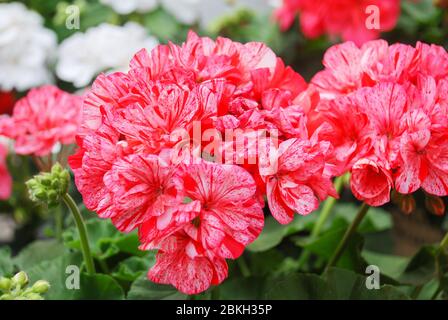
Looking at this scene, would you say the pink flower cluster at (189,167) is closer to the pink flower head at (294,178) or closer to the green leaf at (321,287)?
the pink flower head at (294,178)

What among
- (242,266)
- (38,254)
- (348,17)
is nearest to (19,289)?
(38,254)

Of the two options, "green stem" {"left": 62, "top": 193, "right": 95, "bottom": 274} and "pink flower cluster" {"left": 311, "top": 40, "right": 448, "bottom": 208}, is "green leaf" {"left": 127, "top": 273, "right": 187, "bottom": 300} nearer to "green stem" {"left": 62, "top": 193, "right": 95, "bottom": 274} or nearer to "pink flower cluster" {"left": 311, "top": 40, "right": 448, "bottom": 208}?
"green stem" {"left": 62, "top": 193, "right": 95, "bottom": 274}

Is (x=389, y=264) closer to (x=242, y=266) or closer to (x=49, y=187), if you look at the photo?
(x=242, y=266)

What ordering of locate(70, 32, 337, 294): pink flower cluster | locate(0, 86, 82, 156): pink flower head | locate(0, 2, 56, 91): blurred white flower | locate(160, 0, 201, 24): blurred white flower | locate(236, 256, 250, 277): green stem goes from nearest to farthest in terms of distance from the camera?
1. locate(70, 32, 337, 294): pink flower cluster
2. locate(0, 86, 82, 156): pink flower head
3. locate(236, 256, 250, 277): green stem
4. locate(0, 2, 56, 91): blurred white flower
5. locate(160, 0, 201, 24): blurred white flower

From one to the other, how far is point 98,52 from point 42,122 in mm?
327

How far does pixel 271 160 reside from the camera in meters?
0.49

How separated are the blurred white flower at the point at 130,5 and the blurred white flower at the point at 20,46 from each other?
13 cm

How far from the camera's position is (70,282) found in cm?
67

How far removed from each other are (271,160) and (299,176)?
0.03m

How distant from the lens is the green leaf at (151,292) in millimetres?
647

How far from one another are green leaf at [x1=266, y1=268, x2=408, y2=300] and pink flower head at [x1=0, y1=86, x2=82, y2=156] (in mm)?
272

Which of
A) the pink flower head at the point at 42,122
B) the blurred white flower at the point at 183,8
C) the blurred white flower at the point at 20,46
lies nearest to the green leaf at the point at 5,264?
the pink flower head at the point at 42,122

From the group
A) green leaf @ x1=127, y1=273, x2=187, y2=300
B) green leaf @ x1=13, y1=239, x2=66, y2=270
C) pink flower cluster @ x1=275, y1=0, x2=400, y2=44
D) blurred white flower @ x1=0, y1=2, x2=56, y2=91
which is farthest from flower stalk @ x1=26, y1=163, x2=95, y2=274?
pink flower cluster @ x1=275, y1=0, x2=400, y2=44

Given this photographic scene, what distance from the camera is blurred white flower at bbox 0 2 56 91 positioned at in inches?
44.5
